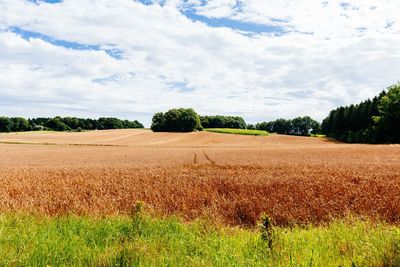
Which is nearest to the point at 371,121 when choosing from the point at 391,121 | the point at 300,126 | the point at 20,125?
the point at 391,121

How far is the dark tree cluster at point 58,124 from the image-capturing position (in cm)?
14100

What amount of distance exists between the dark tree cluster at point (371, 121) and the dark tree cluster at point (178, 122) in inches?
1640

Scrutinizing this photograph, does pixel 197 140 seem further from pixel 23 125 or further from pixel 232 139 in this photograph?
pixel 23 125

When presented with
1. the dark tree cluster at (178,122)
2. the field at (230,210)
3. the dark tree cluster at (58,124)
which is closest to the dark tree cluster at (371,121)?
the dark tree cluster at (178,122)

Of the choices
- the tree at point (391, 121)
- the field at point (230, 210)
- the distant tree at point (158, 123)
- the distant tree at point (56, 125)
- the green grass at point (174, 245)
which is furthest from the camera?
the distant tree at point (56, 125)

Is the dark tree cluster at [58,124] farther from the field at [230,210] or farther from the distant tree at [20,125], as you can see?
the field at [230,210]

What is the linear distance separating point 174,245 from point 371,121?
98.8 meters

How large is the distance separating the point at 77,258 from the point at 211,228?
2938 mm

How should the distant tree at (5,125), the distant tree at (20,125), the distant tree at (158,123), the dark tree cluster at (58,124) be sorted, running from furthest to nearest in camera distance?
the distant tree at (20,125) → the dark tree cluster at (58,124) → the distant tree at (5,125) → the distant tree at (158,123)

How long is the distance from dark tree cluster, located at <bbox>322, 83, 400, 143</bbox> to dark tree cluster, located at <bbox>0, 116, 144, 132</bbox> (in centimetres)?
9462

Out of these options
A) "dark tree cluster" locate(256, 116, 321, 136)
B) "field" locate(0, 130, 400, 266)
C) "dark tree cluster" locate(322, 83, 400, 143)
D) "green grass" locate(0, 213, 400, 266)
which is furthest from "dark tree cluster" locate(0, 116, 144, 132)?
"green grass" locate(0, 213, 400, 266)

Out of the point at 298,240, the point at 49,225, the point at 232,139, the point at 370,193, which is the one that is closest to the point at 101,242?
the point at 49,225

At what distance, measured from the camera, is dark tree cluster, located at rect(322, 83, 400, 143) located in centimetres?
7856

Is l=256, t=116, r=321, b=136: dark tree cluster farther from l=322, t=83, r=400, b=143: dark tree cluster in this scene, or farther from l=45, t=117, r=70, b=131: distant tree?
l=45, t=117, r=70, b=131: distant tree
